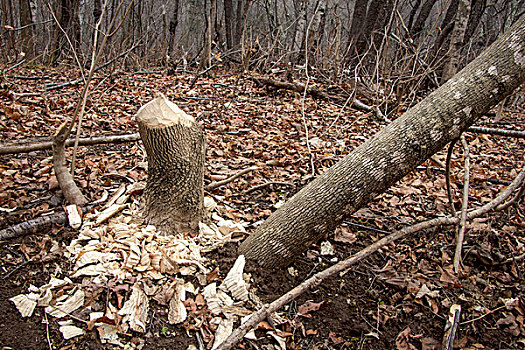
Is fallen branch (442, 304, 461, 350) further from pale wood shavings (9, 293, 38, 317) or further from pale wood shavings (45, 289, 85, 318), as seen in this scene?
pale wood shavings (9, 293, 38, 317)

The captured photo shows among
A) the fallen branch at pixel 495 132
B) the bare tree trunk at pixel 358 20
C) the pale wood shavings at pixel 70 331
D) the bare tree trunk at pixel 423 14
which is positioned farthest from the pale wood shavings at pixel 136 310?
the bare tree trunk at pixel 423 14

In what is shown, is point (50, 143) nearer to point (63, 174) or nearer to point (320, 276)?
point (63, 174)

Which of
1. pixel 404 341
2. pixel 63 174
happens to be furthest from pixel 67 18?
pixel 404 341

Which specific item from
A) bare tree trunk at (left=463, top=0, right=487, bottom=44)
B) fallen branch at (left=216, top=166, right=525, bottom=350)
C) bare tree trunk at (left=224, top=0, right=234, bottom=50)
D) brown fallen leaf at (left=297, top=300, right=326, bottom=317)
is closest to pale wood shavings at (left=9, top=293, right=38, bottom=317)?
fallen branch at (left=216, top=166, right=525, bottom=350)

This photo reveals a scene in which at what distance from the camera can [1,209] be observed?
7.43 feet

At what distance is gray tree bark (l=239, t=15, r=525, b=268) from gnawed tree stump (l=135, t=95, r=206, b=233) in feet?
2.12

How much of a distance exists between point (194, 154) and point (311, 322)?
4.17 ft

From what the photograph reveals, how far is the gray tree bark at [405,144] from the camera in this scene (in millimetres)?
1553

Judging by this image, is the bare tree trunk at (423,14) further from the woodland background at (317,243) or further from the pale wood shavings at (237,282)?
the pale wood shavings at (237,282)

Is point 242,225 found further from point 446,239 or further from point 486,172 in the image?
point 486,172

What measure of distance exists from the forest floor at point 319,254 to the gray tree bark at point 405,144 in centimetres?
45

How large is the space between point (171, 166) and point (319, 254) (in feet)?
3.98

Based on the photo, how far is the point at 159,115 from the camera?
1968mm

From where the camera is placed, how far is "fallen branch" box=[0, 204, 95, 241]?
6.74 feet
